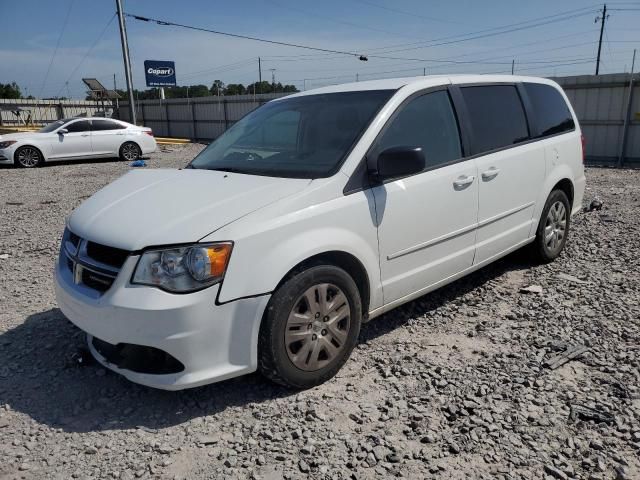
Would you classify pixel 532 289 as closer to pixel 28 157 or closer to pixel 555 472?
pixel 555 472

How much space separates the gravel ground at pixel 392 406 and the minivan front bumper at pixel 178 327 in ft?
1.05

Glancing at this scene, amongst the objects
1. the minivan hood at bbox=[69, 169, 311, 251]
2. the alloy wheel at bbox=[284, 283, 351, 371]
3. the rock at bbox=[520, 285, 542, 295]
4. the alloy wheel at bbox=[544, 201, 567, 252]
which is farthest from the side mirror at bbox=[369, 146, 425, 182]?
the alloy wheel at bbox=[544, 201, 567, 252]

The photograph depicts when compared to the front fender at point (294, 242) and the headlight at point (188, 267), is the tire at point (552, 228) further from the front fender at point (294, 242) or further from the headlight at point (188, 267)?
the headlight at point (188, 267)

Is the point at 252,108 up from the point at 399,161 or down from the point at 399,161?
up

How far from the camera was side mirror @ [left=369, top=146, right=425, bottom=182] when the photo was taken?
10.5 ft

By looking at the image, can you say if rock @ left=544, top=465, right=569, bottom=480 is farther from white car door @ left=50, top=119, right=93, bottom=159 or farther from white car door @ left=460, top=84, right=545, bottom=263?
white car door @ left=50, top=119, right=93, bottom=159

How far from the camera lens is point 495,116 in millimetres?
4426

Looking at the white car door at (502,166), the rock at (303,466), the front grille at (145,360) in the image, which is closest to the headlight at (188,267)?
the front grille at (145,360)

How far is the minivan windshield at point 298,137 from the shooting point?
3.41m

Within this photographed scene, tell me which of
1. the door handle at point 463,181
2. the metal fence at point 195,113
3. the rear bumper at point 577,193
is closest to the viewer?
the door handle at point 463,181

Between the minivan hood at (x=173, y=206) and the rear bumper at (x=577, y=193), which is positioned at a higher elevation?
the minivan hood at (x=173, y=206)

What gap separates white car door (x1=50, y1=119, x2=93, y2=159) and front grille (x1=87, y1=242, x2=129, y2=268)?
14.1 m

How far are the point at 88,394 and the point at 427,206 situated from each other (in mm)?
2476

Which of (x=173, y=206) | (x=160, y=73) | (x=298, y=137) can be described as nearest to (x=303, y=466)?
(x=173, y=206)
